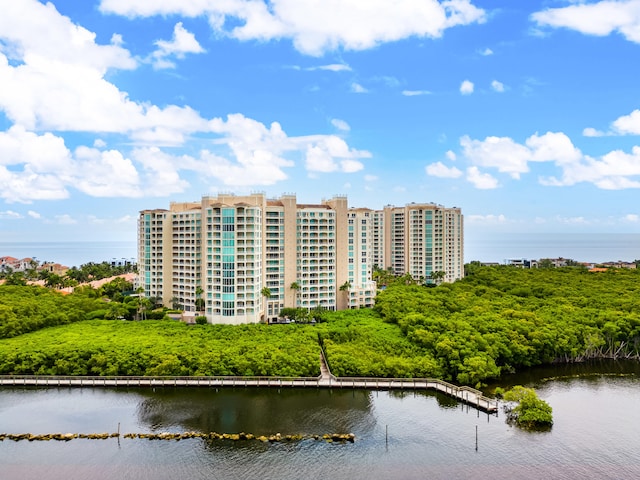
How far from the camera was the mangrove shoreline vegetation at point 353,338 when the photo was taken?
47969 mm

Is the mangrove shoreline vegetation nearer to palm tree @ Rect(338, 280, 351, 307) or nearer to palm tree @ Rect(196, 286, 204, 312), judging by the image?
palm tree @ Rect(196, 286, 204, 312)

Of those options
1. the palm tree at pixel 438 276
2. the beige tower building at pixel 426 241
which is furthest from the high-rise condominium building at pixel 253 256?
the beige tower building at pixel 426 241

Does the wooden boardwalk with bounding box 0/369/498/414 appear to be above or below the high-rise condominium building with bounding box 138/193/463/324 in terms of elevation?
below

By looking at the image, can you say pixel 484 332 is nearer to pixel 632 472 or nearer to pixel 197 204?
pixel 632 472

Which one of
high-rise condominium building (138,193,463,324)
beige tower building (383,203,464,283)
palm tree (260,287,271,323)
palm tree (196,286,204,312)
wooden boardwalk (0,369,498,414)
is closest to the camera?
wooden boardwalk (0,369,498,414)

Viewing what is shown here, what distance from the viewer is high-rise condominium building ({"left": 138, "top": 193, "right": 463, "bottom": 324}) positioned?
6700 cm

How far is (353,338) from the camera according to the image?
56.8m

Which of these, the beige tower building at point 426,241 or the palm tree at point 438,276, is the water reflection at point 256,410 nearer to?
the palm tree at point 438,276

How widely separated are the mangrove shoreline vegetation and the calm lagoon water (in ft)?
10.1

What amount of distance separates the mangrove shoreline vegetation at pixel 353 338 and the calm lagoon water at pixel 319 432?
307 centimetres

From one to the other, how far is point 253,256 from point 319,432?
33.9 m

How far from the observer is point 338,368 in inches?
1895

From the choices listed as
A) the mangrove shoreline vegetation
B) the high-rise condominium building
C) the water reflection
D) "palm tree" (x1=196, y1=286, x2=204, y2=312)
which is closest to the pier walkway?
the water reflection

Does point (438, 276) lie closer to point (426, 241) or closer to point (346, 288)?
point (426, 241)
